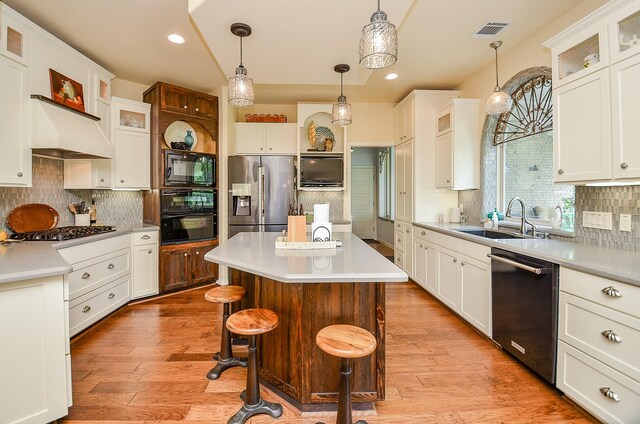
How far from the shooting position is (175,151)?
403cm

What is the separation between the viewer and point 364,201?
337 inches

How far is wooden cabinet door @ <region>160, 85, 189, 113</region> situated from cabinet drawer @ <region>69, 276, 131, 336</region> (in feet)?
7.13

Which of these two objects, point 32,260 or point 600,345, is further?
point 32,260

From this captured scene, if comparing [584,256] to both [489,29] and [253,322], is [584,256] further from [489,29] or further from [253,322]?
[489,29]

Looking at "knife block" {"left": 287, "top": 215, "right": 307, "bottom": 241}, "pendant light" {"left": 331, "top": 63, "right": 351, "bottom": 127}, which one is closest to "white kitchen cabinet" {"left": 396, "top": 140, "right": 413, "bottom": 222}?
"pendant light" {"left": 331, "top": 63, "right": 351, "bottom": 127}

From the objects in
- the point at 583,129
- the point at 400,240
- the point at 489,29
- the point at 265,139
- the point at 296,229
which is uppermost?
the point at 489,29

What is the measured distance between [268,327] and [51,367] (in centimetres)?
117

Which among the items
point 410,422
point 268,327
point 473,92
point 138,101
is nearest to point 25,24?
point 138,101

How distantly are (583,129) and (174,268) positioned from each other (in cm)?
432

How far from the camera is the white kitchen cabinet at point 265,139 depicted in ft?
15.5

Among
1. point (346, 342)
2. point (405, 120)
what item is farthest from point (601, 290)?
point (405, 120)

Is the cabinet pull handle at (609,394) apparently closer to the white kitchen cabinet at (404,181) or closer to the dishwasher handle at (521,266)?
the dishwasher handle at (521,266)

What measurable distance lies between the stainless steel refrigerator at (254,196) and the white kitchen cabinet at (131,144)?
1.08 meters

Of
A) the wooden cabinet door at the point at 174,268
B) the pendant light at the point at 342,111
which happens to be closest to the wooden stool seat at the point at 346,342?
the pendant light at the point at 342,111
